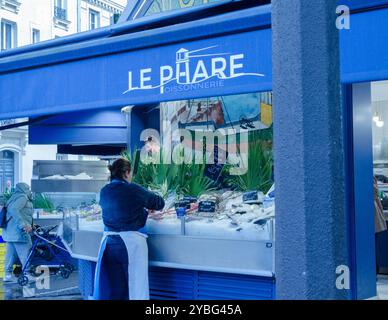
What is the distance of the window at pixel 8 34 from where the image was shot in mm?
26375

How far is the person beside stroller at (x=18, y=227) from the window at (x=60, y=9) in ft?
74.8

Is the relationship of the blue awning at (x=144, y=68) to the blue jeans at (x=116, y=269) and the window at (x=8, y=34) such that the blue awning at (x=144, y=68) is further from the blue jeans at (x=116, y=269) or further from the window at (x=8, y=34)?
the window at (x=8, y=34)

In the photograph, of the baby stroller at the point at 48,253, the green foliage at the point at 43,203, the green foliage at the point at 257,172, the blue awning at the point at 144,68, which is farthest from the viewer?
the green foliage at the point at 43,203

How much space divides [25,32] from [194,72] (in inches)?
1002

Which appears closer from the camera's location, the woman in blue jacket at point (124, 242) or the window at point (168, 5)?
the woman in blue jacket at point (124, 242)

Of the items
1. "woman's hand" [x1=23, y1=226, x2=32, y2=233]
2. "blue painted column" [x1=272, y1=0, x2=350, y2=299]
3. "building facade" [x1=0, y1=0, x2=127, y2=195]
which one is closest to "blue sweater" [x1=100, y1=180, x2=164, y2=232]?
"blue painted column" [x1=272, y1=0, x2=350, y2=299]

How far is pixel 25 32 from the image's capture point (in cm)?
2748

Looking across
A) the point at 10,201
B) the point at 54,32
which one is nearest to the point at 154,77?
the point at 10,201

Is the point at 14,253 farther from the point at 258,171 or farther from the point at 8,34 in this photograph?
the point at 8,34

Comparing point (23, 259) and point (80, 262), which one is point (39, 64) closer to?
point (80, 262)

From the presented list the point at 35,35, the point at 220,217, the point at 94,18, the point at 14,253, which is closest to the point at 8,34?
the point at 35,35

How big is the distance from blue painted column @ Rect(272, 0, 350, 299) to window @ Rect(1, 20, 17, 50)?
26.5 m

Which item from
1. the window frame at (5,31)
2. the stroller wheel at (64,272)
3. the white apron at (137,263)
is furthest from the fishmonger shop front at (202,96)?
the window frame at (5,31)

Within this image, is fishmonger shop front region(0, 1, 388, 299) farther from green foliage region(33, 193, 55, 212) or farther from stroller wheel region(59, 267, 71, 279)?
green foliage region(33, 193, 55, 212)
